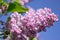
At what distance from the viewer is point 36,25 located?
146cm

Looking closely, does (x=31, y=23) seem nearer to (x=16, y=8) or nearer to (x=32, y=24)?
(x=32, y=24)

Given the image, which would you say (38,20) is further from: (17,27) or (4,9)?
(4,9)

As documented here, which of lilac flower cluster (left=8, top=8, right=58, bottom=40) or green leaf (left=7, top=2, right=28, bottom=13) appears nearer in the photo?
lilac flower cluster (left=8, top=8, right=58, bottom=40)

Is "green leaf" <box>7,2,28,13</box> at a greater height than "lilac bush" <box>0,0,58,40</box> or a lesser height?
greater

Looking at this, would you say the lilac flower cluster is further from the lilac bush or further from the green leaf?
the green leaf

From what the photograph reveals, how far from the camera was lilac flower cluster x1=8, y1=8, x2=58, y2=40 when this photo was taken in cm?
145

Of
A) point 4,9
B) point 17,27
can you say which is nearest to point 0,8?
point 4,9

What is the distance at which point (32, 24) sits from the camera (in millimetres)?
1460

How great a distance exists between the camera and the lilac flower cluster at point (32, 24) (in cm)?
145

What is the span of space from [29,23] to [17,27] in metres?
0.08

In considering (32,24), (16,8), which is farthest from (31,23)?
(16,8)

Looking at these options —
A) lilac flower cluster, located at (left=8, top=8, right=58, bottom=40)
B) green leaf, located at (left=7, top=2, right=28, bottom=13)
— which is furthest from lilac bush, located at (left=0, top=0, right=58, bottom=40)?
green leaf, located at (left=7, top=2, right=28, bottom=13)

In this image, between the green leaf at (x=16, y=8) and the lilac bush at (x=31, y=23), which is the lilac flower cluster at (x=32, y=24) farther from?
Result: the green leaf at (x=16, y=8)

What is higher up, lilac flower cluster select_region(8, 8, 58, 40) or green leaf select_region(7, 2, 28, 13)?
green leaf select_region(7, 2, 28, 13)
